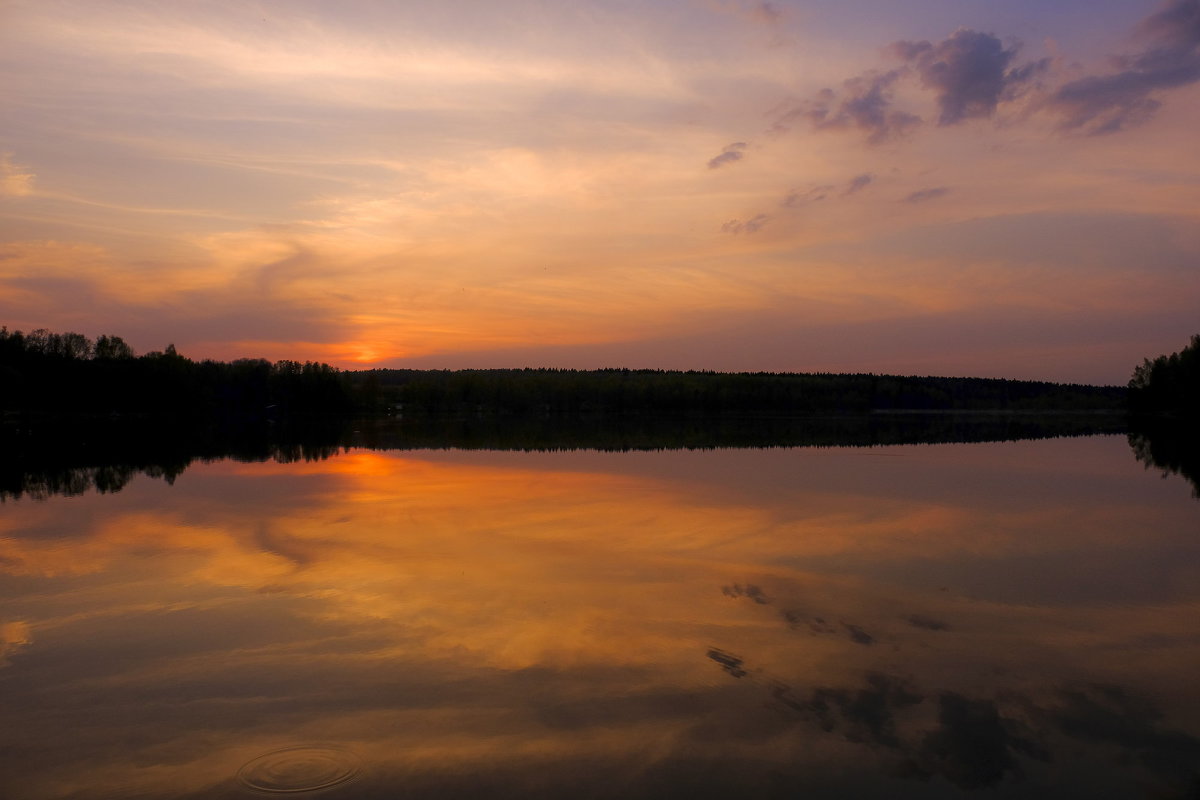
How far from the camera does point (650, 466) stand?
28391 mm

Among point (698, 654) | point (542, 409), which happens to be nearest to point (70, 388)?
point (542, 409)

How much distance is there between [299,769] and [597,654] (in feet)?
10.2

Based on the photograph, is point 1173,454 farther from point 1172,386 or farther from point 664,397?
point 664,397

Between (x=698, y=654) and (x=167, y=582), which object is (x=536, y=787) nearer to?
(x=698, y=654)

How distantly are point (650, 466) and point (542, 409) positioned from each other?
95022mm

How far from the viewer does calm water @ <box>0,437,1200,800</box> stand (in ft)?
18.7

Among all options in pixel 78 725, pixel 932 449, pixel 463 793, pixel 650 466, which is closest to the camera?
pixel 463 793

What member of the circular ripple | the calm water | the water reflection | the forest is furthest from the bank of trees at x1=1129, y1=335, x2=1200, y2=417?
the circular ripple

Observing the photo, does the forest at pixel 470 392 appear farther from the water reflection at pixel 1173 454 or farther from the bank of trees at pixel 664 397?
the water reflection at pixel 1173 454

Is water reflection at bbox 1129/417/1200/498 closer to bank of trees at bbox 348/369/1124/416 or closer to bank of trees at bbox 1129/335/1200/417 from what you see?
bank of trees at bbox 1129/335/1200/417

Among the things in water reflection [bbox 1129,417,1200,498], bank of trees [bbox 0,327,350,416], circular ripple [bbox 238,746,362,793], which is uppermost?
bank of trees [bbox 0,327,350,416]

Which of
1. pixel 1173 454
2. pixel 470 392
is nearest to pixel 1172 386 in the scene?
pixel 1173 454

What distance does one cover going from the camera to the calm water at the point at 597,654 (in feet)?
18.7

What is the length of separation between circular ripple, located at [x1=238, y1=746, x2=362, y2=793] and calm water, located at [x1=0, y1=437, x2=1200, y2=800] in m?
0.02
